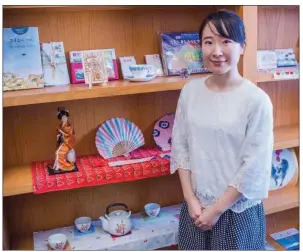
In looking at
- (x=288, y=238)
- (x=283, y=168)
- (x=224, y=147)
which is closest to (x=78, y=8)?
(x=224, y=147)

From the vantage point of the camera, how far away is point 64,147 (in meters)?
1.60

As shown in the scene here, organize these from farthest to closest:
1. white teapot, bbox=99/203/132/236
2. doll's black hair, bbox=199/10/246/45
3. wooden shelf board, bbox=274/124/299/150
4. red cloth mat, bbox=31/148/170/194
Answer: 1. wooden shelf board, bbox=274/124/299/150
2. white teapot, bbox=99/203/132/236
3. red cloth mat, bbox=31/148/170/194
4. doll's black hair, bbox=199/10/246/45

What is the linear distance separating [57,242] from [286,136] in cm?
112

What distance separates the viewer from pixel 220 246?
1401 mm

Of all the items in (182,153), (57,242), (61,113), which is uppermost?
(61,113)

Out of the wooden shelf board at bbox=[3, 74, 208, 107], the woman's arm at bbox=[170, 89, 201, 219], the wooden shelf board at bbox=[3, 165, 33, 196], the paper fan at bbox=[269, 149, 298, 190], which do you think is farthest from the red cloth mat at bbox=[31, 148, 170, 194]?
the paper fan at bbox=[269, 149, 298, 190]

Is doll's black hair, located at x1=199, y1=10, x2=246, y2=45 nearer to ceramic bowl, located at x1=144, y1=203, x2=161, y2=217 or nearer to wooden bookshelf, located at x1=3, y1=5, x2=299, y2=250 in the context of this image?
wooden bookshelf, located at x1=3, y1=5, x2=299, y2=250

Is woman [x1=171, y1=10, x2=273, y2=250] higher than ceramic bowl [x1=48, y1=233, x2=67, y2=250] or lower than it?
higher

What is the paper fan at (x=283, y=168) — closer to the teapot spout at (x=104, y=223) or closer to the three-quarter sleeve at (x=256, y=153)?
the three-quarter sleeve at (x=256, y=153)

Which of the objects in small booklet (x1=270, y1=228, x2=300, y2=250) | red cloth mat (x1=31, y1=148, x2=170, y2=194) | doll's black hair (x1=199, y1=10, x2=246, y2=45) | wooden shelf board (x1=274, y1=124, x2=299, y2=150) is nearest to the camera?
doll's black hair (x1=199, y1=10, x2=246, y2=45)

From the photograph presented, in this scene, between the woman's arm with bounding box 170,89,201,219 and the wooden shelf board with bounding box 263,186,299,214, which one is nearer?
the woman's arm with bounding box 170,89,201,219

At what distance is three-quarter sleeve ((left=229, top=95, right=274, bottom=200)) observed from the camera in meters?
1.28

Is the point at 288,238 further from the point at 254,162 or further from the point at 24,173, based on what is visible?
the point at 24,173

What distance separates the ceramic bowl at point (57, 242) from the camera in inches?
62.9
